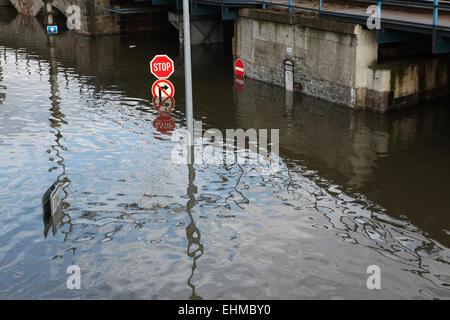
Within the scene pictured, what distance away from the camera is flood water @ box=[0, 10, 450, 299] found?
10.0 meters

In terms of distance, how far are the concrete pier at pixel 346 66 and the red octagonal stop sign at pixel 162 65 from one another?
4.99m

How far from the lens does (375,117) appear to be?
63.5 ft

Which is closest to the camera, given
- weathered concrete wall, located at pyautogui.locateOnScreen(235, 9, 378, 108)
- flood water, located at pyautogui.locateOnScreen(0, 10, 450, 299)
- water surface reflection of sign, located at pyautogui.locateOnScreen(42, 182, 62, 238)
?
flood water, located at pyautogui.locateOnScreen(0, 10, 450, 299)

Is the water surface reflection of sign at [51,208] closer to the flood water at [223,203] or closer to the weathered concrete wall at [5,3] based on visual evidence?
the flood water at [223,203]

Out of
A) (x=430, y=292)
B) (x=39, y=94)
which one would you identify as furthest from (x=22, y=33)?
(x=430, y=292)

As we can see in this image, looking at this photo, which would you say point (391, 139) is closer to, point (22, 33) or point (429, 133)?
point (429, 133)

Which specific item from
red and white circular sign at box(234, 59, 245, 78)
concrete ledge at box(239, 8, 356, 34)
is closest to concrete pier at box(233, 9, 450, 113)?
concrete ledge at box(239, 8, 356, 34)

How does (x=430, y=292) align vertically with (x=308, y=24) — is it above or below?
below

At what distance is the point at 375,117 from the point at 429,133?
208 centimetres

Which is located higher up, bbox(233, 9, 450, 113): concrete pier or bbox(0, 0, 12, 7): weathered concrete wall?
bbox(0, 0, 12, 7): weathered concrete wall

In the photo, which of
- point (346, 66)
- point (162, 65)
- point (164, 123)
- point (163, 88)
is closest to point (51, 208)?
point (164, 123)

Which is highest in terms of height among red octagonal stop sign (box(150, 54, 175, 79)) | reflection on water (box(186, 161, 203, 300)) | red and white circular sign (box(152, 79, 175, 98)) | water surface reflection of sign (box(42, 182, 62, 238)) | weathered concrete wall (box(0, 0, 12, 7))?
weathered concrete wall (box(0, 0, 12, 7))

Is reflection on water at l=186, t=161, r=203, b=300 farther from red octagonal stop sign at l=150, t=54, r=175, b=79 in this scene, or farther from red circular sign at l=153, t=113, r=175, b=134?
red octagonal stop sign at l=150, t=54, r=175, b=79

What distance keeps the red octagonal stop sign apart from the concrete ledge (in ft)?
16.6
